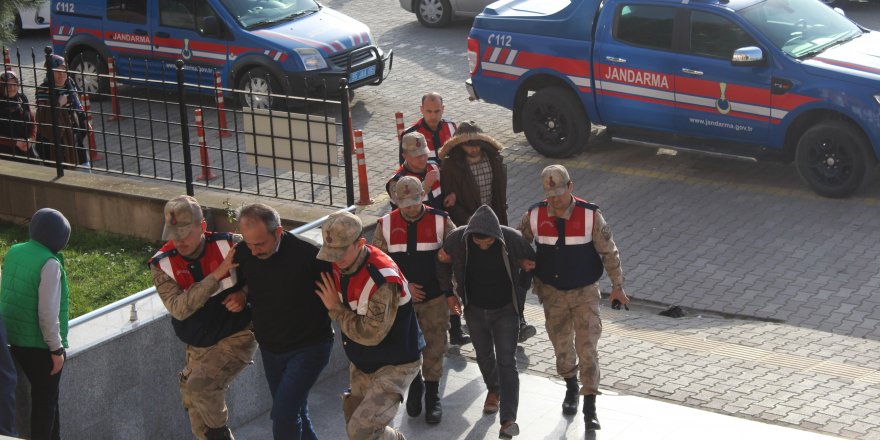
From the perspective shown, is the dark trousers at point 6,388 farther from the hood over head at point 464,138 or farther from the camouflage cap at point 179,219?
the hood over head at point 464,138

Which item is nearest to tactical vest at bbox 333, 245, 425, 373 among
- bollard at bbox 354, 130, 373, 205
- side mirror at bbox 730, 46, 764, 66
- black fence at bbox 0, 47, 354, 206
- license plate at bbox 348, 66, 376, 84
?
black fence at bbox 0, 47, 354, 206

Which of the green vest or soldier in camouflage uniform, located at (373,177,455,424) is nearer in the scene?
the green vest

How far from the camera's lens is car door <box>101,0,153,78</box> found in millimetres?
16641

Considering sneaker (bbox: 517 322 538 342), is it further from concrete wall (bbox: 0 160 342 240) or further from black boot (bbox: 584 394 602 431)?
concrete wall (bbox: 0 160 342 240)

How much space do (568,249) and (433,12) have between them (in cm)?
1348

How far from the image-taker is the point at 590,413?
7836mm

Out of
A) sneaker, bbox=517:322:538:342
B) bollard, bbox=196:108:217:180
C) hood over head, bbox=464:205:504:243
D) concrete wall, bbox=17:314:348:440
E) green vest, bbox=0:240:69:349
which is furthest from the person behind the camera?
bollard, bbox=196:108:217:180

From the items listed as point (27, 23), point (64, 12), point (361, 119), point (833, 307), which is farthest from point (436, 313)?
point (27, 23)

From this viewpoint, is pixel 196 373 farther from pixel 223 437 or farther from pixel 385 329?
pixel 385 329

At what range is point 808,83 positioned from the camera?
12125 mm

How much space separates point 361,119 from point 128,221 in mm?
5296

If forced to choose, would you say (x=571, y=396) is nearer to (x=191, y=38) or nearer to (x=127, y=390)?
(x=127, y=390)

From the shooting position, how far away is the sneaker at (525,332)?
30.6 ft

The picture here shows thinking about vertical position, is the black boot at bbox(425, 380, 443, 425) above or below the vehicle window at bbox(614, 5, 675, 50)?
below
